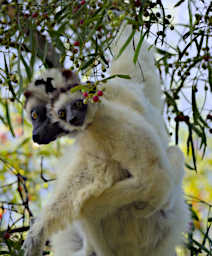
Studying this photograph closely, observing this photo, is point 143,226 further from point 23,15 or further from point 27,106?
point 23,15

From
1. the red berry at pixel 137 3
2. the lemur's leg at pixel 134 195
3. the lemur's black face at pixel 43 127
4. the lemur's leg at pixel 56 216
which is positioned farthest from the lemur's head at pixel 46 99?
the red berry at pixel 137 3

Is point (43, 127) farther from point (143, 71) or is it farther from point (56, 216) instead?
point (143, 71)

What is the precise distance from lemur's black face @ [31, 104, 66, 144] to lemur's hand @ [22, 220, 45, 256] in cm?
61

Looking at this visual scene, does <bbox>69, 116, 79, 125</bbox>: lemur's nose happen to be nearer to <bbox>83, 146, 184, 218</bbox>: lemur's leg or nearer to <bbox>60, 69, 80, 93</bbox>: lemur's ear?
<bbox>60, 69, 80, 93</bbox>: lemur's ear

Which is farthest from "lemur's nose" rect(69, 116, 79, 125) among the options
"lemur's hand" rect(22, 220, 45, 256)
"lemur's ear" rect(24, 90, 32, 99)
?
"lemur's hand" rect(22, 220, 45, 256)

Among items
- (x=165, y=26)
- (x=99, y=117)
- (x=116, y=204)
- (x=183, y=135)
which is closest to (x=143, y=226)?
(x=116, y=204)

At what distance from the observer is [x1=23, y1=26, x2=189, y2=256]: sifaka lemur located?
3.04m

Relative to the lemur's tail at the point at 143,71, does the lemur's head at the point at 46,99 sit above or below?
below

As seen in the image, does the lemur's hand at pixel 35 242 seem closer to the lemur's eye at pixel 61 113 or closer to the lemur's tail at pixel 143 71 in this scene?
the lemur's eye at pixel 61 113

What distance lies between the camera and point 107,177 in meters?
3.11

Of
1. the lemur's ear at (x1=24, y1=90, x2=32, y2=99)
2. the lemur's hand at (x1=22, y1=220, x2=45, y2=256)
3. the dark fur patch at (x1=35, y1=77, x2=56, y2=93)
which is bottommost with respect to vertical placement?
the lemur's hand at (x1=22, y1=220, x2=45, y2=256)

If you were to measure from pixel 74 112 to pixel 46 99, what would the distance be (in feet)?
1.02

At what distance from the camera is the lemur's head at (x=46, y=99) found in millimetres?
3078

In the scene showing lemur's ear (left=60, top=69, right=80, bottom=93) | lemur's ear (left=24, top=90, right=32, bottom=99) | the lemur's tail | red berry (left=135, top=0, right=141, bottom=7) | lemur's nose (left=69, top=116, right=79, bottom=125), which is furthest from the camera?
the lemur's tail
